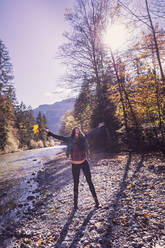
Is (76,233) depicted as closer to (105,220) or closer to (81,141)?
(105,220)

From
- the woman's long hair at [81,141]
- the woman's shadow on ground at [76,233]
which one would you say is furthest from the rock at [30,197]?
the woman's long hair at [81,141]

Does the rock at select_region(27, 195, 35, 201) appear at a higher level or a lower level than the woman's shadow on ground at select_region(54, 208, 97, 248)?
lower

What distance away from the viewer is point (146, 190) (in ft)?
19.4

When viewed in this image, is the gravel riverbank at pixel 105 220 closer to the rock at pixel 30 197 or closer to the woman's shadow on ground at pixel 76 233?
the woman's shadow on ground at pixel 76 233

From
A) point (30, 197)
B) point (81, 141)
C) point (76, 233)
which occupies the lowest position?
point (30, 197)

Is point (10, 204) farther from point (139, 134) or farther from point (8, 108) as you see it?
point (8, 108)

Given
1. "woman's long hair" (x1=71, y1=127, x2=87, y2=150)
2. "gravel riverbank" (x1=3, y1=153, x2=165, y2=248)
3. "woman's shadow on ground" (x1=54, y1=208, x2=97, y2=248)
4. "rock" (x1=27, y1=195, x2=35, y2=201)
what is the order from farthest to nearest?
1. "rock" (x1=27, y1=195, x2=35, y2=201)
2. "woman's long hair" (x1=71, y1=127, x2=87, y2=150)
3. "woman's shadow on ground" (x1=54, y1=208, x2=97, y2=248)
4. "gravel riverbank" (x1=3, y1=153, x2=165, y2=248)

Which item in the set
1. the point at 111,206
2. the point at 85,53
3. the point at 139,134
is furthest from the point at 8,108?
the point at 111,206

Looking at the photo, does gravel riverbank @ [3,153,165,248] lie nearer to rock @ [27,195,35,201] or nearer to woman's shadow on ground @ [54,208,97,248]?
woman's shadow on ground @ [54,208,97,248]

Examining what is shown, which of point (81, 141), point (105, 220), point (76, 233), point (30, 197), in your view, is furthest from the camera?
point (30, 197)

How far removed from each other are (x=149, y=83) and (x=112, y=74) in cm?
369

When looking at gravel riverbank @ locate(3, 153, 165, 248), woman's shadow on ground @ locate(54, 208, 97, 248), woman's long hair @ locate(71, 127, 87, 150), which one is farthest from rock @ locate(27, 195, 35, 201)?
woman's long hair @ locate(71, 127, 87, 150)

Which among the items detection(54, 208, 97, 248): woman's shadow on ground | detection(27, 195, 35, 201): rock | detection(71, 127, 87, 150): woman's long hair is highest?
detection(71, 127, 87, 150): woman's long hair

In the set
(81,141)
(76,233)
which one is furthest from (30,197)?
(81,141)
